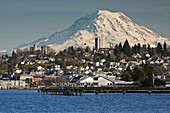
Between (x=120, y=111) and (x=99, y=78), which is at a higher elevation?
(x=99, y=78)

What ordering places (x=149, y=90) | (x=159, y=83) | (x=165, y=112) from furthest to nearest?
1. (x=159, y=83)
2. (x=149, y=90)
3. (x=165, y=112)

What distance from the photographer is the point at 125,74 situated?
185750 millimetres

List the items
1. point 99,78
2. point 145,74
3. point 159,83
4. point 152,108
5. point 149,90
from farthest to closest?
point 145,74, point 99,78, point 159,83, point 149,90, point 152,108

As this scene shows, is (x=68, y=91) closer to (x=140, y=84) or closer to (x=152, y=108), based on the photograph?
(x=140, y=84)

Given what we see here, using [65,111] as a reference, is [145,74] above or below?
A: above

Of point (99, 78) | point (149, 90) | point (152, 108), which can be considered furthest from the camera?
point (99, 78)

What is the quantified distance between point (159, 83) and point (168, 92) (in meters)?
9.25

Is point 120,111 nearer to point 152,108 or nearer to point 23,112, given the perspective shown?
point 152,108

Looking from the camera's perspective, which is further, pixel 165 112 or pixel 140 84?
pixel 140 84

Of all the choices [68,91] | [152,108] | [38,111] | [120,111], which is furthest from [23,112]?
[68,91]

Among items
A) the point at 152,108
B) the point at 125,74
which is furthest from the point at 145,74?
the point at 152,108

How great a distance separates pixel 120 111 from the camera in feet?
279

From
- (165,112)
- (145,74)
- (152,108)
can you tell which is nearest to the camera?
(165,112)

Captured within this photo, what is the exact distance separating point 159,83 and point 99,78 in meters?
25.1
